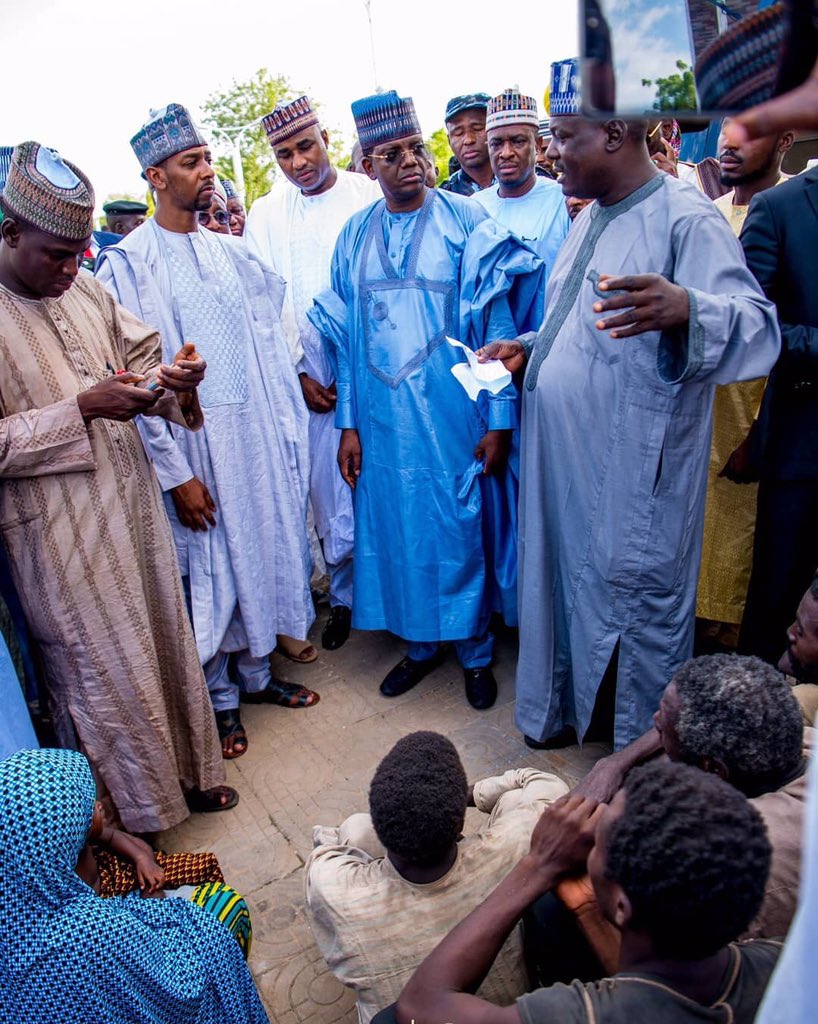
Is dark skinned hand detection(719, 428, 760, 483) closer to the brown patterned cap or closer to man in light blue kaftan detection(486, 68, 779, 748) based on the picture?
man in light blue kaftan detection(486, 68, 779, 748)

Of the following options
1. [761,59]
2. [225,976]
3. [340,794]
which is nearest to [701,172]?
[340,794]

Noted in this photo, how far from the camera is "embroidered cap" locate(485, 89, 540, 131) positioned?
4.25 meters

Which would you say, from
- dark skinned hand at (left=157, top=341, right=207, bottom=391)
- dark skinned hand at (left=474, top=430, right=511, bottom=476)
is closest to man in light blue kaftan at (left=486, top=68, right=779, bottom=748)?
dark skinned hand at (left=474, top=430, right=511, bottom=476)

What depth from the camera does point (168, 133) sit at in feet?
10.1

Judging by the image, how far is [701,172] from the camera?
525 centimetres

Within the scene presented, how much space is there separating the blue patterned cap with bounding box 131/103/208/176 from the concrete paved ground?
2.39 meters

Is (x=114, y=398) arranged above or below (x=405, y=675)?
above

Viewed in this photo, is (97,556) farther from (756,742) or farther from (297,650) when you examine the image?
(756,742)

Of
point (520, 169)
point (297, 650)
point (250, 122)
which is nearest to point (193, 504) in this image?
point (297, 650)

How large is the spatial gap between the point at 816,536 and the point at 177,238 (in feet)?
9.25

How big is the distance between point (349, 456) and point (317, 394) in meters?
0.41

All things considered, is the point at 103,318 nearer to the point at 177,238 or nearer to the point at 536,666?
the point at 177,238

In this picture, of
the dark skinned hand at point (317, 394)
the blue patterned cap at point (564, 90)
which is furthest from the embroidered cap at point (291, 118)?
the blue patterned cap at point (564, 90)

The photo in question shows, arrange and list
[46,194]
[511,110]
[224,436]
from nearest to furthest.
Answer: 1. [46,194]
2. [224,436]
3. [511,110]
